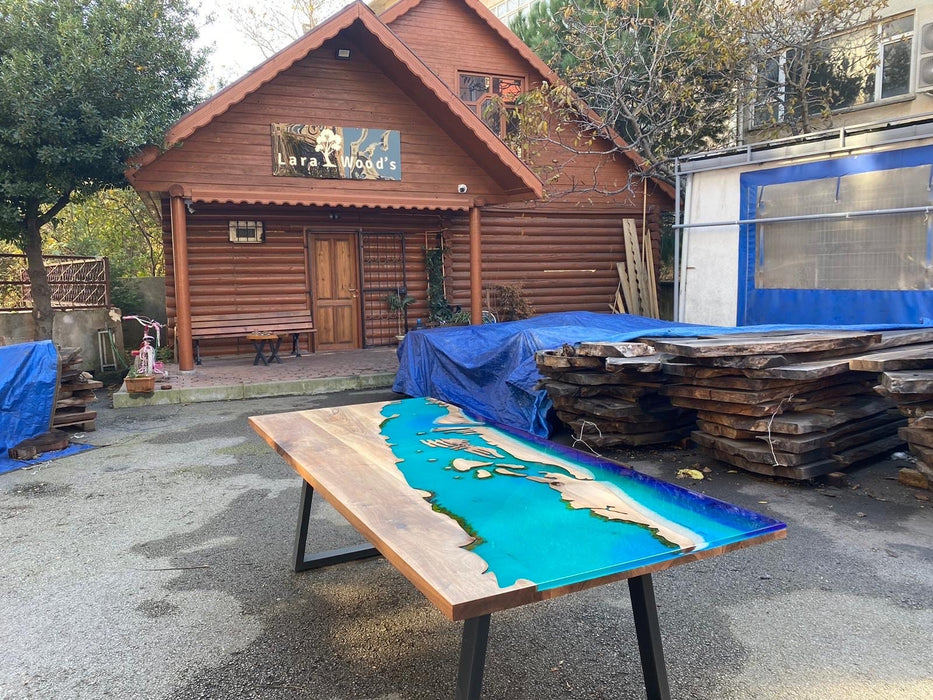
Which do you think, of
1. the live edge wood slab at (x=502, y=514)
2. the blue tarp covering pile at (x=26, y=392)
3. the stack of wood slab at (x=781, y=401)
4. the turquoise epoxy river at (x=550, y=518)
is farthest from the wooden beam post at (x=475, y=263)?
the turquoise epoxy river at (x=550, y=518)

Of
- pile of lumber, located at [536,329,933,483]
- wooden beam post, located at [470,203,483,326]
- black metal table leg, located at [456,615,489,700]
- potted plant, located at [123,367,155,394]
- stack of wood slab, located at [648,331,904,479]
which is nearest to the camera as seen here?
black metal table leg, located at [456,615,489,700]

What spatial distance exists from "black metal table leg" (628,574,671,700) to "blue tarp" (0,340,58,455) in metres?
6.51

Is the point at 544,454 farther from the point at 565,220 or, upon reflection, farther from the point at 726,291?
the point at 565,220

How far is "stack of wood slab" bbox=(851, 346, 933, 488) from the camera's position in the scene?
4.91 metres

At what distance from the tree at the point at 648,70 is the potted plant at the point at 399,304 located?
4243 millimetres

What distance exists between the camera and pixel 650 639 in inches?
98.7

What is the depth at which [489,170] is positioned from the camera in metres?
12.5

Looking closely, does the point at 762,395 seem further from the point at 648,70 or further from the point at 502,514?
the point at 648,70

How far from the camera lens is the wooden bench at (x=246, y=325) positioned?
11.8 meters

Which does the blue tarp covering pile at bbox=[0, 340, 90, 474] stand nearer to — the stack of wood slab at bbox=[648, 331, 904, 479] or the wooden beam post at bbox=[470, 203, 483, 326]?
the stack of wood slab at bbox=[648, 331, 904, 479]

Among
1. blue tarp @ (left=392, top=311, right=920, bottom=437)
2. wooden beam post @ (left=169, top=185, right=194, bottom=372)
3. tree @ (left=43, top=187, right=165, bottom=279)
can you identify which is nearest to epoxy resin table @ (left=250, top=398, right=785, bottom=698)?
blue tarp @ (left=392, top=311, right=920, bottom=437)

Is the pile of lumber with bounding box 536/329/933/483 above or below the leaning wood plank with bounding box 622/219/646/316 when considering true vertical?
below

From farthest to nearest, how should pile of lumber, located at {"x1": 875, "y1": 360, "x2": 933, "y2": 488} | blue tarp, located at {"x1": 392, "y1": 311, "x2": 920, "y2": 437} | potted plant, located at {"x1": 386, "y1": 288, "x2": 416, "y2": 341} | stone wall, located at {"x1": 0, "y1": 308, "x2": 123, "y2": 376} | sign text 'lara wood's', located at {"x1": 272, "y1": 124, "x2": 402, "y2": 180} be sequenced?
1. potted plant, located at {"x1": 386, "y1": 288, "x2": 416, "y2": 341}
2. stone wall, located at {"x1": 0, "y1": 308, "x2": 123, "y2": 376}
3. sign text 'lara wood's', located at {"x1": 272, "y1": 124, "x2": 402, "y2": 180}
4. blue tarp, located at {"x1": 392, "y1": 311, "x2": 920, "y2": 437}
5. pile of lumber, located at {"x1": 875, "y1": 360, "x2": 933, "y2": 488}

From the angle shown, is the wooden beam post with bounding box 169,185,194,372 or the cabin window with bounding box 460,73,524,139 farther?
the cabin window with bounding box 460,73,524,139
